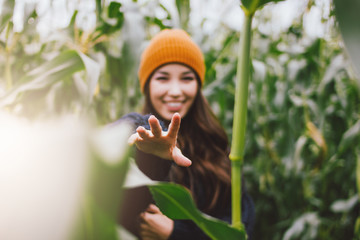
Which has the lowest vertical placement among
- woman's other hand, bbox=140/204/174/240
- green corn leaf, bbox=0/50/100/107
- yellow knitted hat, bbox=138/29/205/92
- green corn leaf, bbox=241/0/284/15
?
woman's other hand, bbox=140/204/174/240

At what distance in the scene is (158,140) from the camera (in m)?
0.21

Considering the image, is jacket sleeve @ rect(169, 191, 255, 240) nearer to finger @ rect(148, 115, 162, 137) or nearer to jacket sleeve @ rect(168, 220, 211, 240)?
jacket sleeve @ rect(168, 220, 211, 240)

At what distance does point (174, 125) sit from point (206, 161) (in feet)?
0.92

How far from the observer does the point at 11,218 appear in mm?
106

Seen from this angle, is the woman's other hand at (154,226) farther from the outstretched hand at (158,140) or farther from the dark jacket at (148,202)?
the outstretched hand at (158,140)

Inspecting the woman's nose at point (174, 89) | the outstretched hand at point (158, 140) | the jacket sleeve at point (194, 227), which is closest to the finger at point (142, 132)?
the outstretched hand at point (158, 140)

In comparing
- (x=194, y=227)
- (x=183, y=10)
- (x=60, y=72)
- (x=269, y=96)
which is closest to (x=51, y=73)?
(x=60, y=72)

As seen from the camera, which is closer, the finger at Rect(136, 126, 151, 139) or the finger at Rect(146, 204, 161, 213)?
the finger at Rect(136, 126, 151, 139)

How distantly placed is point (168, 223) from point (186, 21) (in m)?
0.49

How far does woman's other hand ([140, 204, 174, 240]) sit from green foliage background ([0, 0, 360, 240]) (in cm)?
21

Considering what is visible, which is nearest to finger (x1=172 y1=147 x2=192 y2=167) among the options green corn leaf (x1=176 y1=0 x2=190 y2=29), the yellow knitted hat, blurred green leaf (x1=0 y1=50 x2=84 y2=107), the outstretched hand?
the outstretched hand

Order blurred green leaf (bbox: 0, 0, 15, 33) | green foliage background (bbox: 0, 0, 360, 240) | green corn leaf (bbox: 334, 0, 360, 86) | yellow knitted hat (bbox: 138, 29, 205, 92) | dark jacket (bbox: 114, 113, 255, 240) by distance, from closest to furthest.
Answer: green corn leaf (bbox: 334, 0, 360, 86) < dark jacket (bbox: 114, 113, 255, 240) < blurred green leaf (bbox: 0, 0, 15, 33) < yellow knitted hat (bbox: 138, 29, 205, 92) < green foliage background (bbox: 0, 0, 360, 240)

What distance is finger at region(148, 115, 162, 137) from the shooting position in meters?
0.20

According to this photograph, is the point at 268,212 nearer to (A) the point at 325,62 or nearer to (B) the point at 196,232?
(A) the point at 325,62
